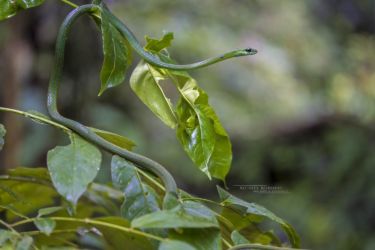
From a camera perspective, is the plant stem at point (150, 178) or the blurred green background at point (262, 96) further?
the blurred green background at point (262, 96)

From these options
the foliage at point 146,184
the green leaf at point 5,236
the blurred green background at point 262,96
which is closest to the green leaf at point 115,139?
the foliage at point 146,184

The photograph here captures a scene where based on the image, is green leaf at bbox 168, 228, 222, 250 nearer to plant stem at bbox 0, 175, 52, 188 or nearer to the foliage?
the foliage

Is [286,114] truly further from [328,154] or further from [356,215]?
[356,215]

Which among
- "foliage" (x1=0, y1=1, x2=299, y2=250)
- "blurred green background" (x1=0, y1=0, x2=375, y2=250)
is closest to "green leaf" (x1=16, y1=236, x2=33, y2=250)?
"foliage" (x1=0, y1=1, x2=299, y2=250)

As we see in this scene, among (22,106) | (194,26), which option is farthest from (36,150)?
(194,26)

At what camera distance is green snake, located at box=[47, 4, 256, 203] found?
0.46m

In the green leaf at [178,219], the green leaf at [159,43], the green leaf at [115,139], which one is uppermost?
the green leaf at [159,43]

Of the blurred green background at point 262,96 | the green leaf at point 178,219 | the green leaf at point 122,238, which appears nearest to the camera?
the green leaf at point 178,219

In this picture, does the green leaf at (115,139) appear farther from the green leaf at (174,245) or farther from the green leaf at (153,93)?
the green leaf at (174,245)

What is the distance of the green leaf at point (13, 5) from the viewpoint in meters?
0.48

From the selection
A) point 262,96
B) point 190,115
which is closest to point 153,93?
point 190,115

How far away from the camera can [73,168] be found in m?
0.40

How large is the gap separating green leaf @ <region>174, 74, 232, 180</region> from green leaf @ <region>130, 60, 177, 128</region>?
0.01m

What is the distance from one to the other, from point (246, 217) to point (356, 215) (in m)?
1.79
